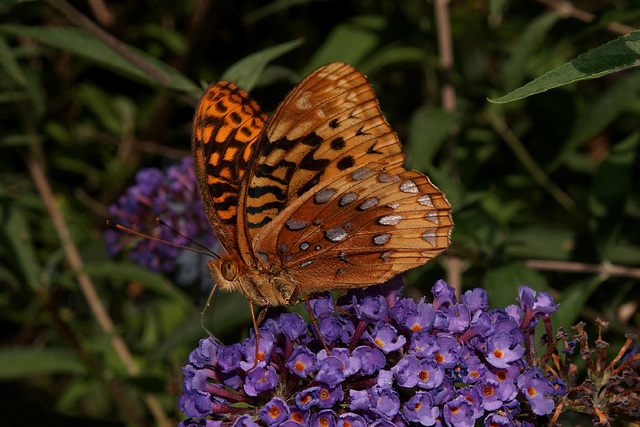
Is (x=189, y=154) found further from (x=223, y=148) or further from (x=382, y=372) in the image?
(x=382, y=372)

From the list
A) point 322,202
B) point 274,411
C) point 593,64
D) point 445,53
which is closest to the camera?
point 593,64

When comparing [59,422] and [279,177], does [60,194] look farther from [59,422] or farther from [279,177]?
[279,177]

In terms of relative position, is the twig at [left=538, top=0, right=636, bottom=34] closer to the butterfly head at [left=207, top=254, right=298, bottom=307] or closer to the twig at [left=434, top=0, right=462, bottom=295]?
the twig at [left=434, top=0, right=462, bottom=295]

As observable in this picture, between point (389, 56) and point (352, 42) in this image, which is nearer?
point (389, 56)

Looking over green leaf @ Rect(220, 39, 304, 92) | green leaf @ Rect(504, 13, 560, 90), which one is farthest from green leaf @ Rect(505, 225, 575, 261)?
green leaf @ Rect(220, 39, 304, 92)

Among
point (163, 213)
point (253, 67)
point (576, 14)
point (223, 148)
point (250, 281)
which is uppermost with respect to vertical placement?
point (576, 14)

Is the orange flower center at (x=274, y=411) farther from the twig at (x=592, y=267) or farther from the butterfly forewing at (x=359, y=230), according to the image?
the twig at (x=592, y=267)

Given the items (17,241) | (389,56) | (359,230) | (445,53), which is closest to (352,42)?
(389,56)
